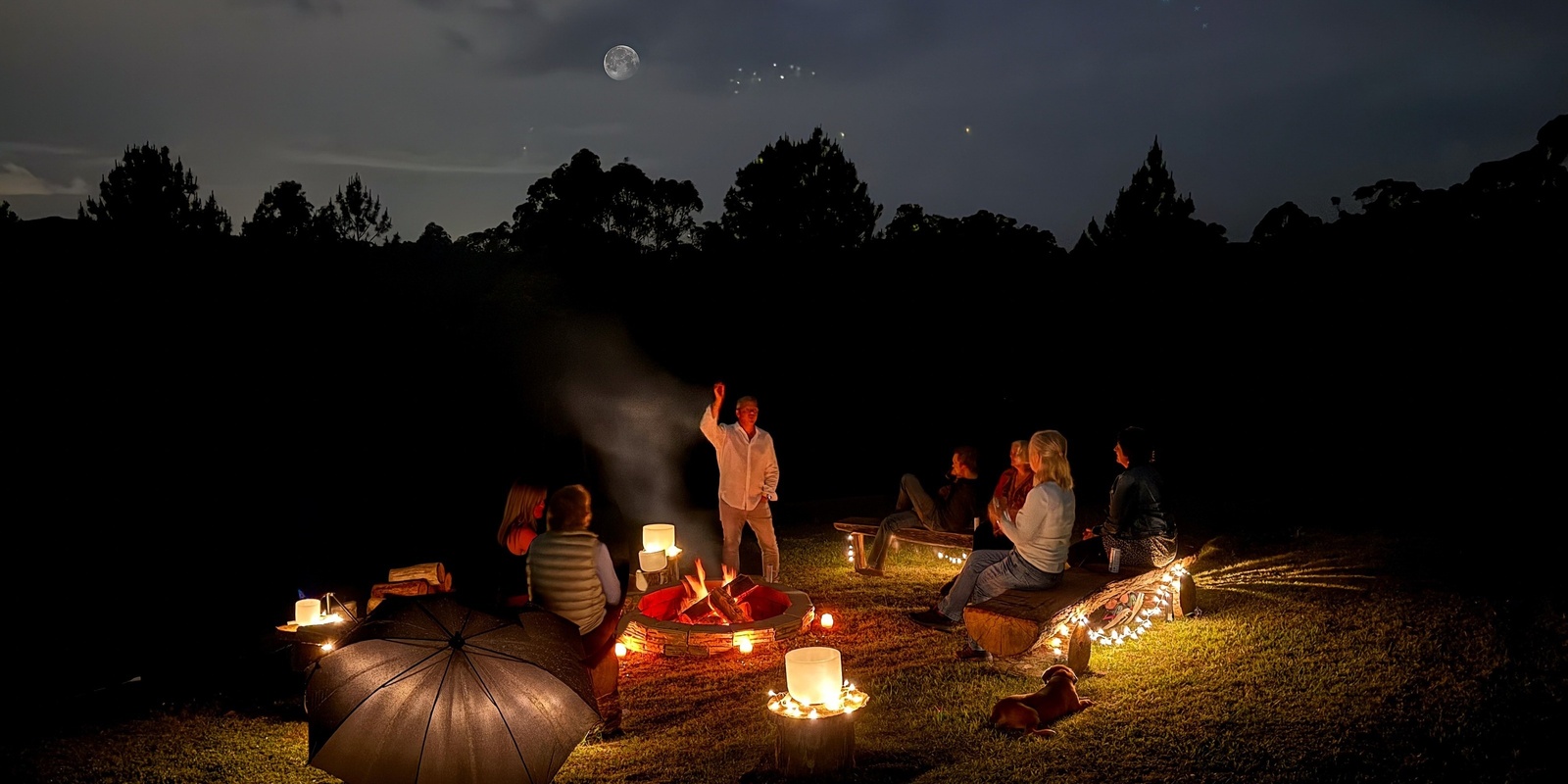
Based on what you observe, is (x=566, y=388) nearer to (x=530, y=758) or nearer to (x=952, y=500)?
(x=952, y=500)

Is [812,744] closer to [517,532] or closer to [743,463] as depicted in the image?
[517,532]

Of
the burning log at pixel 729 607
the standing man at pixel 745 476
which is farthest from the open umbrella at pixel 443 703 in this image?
the standing man at pixel 745 476

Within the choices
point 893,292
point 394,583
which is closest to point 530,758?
point 394,583

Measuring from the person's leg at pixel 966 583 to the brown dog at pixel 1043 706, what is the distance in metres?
1.53

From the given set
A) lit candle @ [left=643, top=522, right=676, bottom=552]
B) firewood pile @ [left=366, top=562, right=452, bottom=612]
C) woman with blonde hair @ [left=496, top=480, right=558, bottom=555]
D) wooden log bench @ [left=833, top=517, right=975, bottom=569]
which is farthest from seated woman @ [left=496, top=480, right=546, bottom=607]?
wooden log bench @ [left=833, top=517, right=975, bottom=569]

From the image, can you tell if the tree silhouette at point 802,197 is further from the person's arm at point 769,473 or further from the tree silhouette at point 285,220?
the person's arm at point 769,473

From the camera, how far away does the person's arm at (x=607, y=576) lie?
547 centimetres

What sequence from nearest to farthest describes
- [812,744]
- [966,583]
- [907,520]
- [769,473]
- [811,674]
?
[812,744] → [811,674] → [966,583] → [769,473] → [907,520]

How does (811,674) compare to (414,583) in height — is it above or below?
below

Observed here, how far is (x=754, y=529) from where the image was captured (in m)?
9.19

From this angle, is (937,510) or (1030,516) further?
(937,510)

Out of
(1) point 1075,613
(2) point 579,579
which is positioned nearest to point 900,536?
(1) point 1075,613

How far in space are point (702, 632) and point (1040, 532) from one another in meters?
2.63

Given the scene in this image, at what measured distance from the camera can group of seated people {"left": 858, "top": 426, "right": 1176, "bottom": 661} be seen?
6746mm
